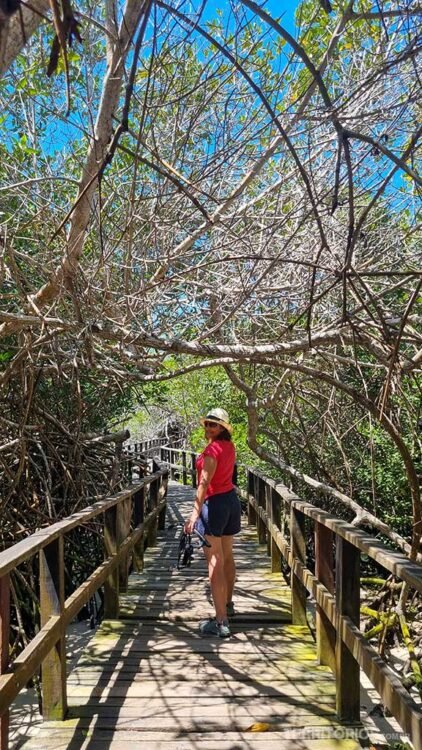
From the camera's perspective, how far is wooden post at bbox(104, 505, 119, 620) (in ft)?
15.0

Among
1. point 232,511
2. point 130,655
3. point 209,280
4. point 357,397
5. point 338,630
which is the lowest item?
point 130,655

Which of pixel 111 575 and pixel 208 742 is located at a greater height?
pixel 111 575

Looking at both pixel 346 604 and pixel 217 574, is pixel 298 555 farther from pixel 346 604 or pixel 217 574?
pixel 346 604

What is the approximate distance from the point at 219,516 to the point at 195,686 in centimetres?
120

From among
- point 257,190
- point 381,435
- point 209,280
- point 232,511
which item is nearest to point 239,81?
point 257,190

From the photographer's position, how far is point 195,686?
140 inches

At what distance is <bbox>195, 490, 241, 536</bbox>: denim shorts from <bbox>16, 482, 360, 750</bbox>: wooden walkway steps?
727 mm

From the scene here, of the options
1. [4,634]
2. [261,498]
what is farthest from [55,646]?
[261,498]

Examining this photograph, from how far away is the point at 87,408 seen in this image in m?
8.04

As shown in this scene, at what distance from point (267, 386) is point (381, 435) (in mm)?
1872

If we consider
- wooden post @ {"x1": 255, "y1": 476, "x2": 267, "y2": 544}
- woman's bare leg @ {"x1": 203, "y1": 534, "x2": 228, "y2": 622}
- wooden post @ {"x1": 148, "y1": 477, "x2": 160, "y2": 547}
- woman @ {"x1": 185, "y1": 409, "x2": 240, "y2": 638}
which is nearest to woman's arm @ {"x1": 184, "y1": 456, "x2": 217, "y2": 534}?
woman @ {"x1": 185, "y1": 409, "x2": 240, "y2": 638}

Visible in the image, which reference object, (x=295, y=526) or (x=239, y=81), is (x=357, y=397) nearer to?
(x=295, y=526)

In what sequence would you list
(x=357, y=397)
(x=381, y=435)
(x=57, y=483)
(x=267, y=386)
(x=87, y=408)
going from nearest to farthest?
(x=357, y=397)
(x=57, y=483)
(x=87, y=408)
(x=381, y=435)
(x=267, y=386)

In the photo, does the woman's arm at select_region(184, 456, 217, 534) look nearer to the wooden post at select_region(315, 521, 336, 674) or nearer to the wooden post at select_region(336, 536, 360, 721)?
the wooden post at select_region(315, 521, 336, 674)
